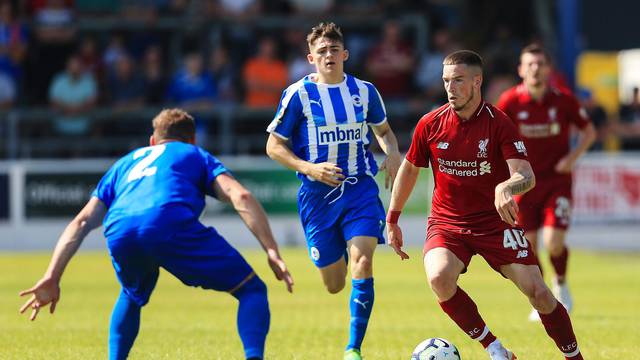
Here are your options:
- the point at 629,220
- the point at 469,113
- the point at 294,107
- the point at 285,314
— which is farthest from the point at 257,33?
the point at 469,113

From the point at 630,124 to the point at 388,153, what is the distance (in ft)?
53.9

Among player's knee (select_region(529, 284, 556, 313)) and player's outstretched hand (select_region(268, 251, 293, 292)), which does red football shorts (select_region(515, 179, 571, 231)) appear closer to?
player's knee (select_region(529, 284, 556, 313))

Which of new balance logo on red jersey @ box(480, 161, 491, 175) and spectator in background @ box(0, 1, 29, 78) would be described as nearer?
new balance logo on red jersey @ box(480, 161, 491, 175)

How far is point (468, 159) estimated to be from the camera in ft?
27.6

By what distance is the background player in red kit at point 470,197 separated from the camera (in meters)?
8.23

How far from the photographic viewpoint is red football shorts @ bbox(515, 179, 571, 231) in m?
12.9

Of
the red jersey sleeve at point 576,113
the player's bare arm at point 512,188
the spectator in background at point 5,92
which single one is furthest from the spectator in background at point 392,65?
the player's bare arm at point 512,188

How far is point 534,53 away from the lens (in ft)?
40.4

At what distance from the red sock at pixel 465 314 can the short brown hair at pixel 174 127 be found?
7.10ft

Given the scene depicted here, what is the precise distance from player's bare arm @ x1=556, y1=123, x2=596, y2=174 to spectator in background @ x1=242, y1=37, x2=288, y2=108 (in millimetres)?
10264

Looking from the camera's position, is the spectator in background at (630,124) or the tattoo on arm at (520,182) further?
the spectator in background at (630,124)

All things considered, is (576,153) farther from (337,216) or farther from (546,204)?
(337,216)

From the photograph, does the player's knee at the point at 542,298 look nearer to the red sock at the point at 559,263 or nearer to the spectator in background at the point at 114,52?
the red sock at the point at 559,263

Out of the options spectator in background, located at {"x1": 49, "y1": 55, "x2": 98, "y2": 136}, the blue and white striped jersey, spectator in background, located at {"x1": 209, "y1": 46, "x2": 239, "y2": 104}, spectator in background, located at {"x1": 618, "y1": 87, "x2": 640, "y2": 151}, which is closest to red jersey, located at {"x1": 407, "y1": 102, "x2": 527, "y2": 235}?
the blue and white striped jersey
